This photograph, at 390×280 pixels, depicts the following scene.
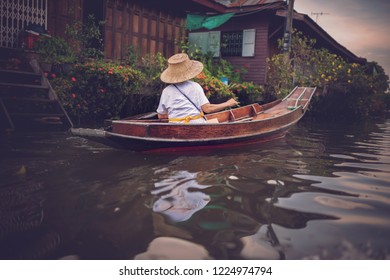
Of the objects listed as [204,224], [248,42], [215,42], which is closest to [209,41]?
[215,42]

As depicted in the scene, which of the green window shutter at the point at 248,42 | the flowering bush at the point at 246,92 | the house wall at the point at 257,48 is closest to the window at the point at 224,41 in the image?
the green window shutter at the point at 248,42

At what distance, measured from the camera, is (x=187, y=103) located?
4.96m

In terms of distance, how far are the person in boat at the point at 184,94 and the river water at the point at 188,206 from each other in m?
0.61

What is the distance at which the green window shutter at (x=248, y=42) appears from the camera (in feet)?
46.7

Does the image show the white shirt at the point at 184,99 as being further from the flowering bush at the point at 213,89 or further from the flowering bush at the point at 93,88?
the flowering bush at the point at 213,89

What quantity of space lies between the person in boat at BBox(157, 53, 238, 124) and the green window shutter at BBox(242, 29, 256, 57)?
991 cm

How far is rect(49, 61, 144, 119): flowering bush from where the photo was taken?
24.3ft

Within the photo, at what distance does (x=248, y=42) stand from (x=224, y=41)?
1.20m

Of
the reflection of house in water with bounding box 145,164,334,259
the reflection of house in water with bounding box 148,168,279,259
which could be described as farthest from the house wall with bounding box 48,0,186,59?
the reflection of house in water with bounding box 148,168,279,259

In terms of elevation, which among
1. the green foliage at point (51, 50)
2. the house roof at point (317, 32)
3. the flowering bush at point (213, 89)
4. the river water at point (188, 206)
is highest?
the house roof at point (317, 32)

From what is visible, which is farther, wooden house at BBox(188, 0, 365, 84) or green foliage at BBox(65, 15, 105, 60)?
wooden house at BBox(188, 0, 365, 84)

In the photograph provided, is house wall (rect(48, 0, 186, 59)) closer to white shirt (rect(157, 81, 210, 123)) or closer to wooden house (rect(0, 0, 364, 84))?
wooden house (rect(0, 0, 364, 84))

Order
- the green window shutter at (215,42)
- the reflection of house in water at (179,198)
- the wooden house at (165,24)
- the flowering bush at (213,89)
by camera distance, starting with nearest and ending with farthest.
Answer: the reflection of house in water at (179,198) < the wooden house at (165,24) < the flowering bush at (213,89) < the green window shutter at (215,42)

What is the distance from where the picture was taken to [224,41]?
49.5ft
